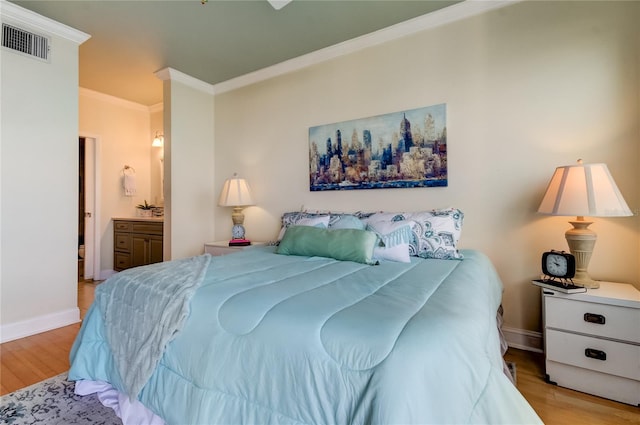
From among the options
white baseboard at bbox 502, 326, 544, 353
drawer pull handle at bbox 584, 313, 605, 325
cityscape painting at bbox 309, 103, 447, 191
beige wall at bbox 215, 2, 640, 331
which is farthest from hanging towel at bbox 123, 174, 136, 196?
drawer pull handle at bbox 584, 313, 605, 325

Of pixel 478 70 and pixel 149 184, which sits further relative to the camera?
pixel 149 184

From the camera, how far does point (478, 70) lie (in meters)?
2.34

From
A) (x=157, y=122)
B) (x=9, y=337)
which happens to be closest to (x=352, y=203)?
(x=9, y=337)

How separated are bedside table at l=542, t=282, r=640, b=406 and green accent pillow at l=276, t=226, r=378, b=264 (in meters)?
1.08

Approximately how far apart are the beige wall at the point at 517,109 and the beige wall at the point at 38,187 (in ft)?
7.93

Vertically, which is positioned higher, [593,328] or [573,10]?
[573,10]

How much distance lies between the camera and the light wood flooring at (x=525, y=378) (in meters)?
1.48

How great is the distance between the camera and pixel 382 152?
8.96 ft

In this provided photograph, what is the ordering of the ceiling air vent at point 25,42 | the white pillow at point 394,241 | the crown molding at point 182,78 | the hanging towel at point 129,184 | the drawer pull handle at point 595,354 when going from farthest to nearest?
1. the hanging towel at point 129,184
2. the crown molding at point 182,78
3. the ceiling air vent at point 25,42
4. the white pillow at point 394,241
5. the drawer pull handle at point 595,354

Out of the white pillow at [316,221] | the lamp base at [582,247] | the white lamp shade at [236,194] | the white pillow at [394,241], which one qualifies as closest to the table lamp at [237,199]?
the white lamp shade at [236,194]

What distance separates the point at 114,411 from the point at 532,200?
9.36 ft

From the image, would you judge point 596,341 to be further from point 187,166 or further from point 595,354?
point 187,166

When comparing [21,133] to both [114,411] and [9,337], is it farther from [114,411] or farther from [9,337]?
[114,411]

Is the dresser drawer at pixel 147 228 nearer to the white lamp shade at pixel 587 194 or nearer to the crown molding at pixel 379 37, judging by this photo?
the crown molding at pixel 379 37
